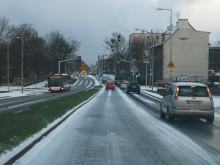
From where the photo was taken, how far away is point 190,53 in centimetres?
11544

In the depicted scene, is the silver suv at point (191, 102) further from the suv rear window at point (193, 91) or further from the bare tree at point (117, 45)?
the bare tree at point (117, 45)

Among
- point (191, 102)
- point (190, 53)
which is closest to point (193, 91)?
point (191, 102)

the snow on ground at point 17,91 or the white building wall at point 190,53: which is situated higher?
the white building wall at point 190,53

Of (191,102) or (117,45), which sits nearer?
(191,102)

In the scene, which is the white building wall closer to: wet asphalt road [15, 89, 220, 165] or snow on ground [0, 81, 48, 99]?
snow on ground [0, 81, 48, 99]

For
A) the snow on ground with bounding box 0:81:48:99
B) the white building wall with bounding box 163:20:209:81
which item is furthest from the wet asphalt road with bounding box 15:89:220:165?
the white building wall with bounding box 163:20:209:81

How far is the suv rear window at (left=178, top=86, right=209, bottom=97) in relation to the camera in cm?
2406

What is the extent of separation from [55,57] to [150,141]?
459 feet

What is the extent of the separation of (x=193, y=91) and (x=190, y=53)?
303ft

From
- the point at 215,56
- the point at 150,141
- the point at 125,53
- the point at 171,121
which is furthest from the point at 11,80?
the point at 150,141

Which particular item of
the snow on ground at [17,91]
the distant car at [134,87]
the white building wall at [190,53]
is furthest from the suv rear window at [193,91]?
the white building wall at [190,53]

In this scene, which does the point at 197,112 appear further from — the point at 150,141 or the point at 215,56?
the point at 215,56

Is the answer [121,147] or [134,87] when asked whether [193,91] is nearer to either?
[121,147]

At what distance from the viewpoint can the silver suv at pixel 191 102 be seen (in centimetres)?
2386
